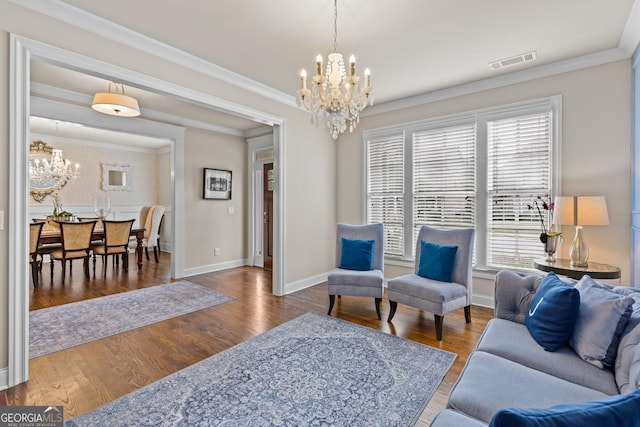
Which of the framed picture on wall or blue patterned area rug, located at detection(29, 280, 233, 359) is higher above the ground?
the framed picture on wall

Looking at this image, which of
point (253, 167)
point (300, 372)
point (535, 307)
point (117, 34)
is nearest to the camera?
point (535, 307)

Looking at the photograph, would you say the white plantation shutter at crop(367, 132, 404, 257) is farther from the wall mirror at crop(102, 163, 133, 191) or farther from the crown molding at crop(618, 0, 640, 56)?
the wall mirror at crop(102, 163, 133, 191)

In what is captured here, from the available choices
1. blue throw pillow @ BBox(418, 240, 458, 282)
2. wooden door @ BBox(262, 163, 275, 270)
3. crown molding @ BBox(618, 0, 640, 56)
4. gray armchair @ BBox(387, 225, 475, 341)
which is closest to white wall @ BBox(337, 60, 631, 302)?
crown molding @ BBox(618, 0, 640, 56)

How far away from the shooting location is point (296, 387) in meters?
2.08

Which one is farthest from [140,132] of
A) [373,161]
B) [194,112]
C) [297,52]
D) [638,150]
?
[638,150]

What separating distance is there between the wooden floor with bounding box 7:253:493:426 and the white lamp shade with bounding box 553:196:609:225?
1343mm

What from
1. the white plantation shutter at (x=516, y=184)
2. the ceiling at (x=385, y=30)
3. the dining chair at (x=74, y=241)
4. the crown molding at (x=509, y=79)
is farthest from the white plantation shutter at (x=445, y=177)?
the dining chair at (x=74, y=241)

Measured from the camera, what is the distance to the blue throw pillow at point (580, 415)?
0.63 metres

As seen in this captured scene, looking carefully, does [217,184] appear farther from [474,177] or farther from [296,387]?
[296,387]

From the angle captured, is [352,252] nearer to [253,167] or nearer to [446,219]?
[446,219]

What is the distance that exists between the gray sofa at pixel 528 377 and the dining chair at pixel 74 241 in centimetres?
567

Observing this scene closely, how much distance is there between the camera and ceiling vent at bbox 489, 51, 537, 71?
3.15 metres

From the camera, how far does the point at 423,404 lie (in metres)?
1.92

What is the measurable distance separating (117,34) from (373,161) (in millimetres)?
→ 3528
